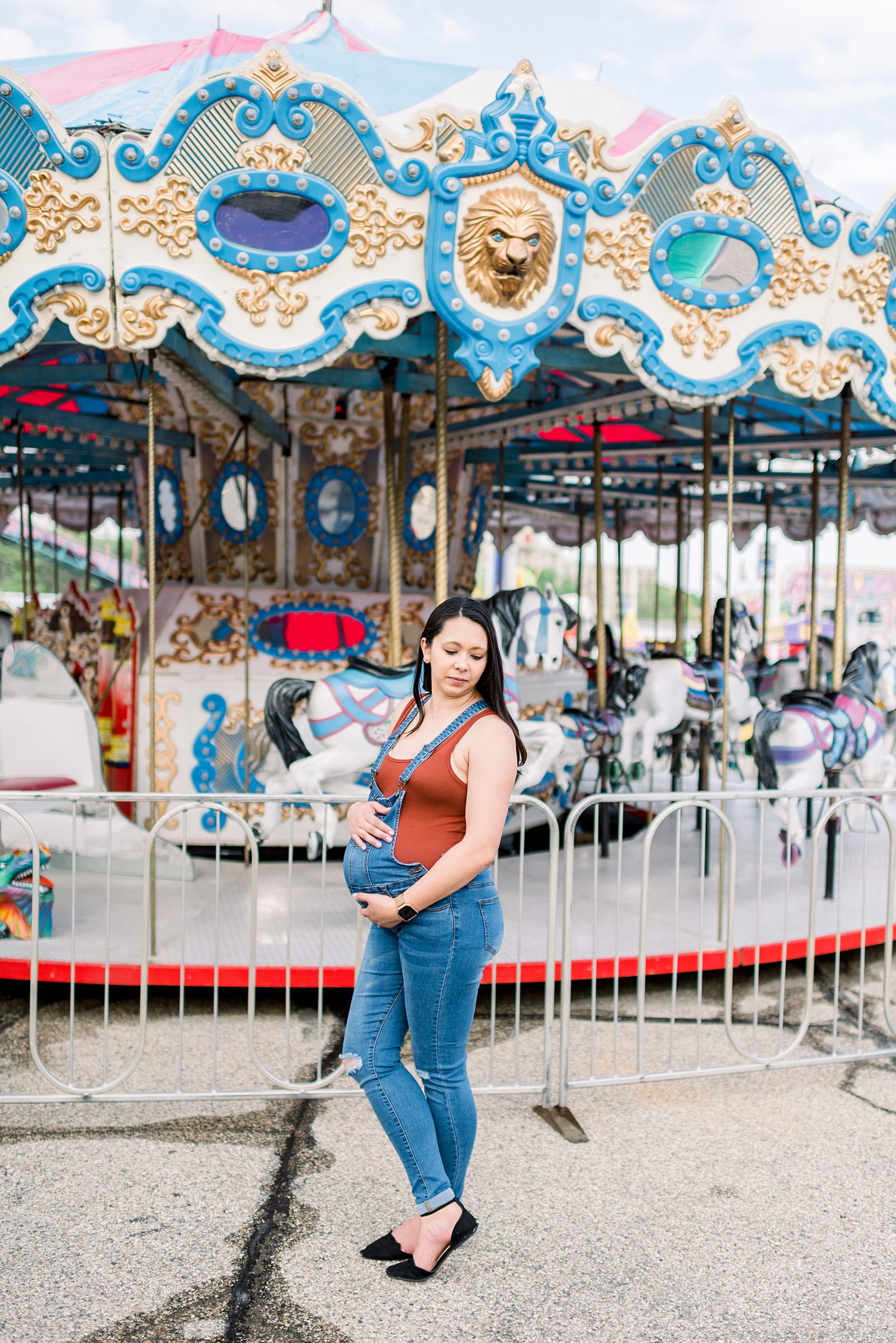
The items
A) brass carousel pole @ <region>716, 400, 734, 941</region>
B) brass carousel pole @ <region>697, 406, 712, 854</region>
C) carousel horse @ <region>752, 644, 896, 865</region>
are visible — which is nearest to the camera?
brass carousel pole @ <region>716, 400, 734, 941</region>

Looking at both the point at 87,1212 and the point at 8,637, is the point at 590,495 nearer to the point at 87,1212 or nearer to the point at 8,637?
the point at 8,637

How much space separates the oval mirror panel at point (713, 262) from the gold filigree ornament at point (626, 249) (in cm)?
12

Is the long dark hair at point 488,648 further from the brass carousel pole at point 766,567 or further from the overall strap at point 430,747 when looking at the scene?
the brass carousel pole at point 766,567

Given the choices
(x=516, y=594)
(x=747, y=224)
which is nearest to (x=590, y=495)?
(x=516, y=594)

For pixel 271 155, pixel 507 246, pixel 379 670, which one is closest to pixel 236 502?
pixel 379 670

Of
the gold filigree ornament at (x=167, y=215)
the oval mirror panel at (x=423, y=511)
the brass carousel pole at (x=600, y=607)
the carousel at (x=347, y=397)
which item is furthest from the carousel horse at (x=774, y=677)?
the gold filigree ornament at (x=167, y=215)

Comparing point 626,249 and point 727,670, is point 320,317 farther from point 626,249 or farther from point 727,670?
point 727,670

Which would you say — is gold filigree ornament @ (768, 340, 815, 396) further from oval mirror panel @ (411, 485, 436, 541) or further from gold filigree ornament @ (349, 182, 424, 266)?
oval mirror panel @ (411, 485, 436, 541)

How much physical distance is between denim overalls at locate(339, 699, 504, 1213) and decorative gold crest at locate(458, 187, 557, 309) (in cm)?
215

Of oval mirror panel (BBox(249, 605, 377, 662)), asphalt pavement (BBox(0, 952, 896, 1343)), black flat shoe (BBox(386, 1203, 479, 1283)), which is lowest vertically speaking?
asphalt pavement (BBox(0, 952, 896, 1343))

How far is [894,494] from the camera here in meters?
10.5

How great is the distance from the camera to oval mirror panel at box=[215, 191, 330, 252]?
376 centimetres

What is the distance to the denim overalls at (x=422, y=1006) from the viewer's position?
2273 millimetres

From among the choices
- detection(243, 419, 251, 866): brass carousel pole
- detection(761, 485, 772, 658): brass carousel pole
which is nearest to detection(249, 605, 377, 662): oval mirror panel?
detection(243, 419, 251, 866): brass carousel pole
